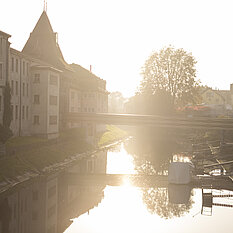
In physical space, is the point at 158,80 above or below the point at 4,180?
above

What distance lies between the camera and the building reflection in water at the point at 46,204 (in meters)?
31.0

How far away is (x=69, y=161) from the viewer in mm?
62125

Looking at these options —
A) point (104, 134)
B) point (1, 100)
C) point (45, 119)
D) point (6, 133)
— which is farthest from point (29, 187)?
point (104, 134)

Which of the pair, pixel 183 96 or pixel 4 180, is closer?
pixel 4 180

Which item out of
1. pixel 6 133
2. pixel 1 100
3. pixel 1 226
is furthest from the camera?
pixel 1 100

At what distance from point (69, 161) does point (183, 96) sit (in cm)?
5457

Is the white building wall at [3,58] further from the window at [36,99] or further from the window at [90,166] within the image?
the window at [90,166]

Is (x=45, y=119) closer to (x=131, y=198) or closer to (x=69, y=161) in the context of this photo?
(x=69, y=161)

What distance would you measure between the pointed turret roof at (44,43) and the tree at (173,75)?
1282 inches

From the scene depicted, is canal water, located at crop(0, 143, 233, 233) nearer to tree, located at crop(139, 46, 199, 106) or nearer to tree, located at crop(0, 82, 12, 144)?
tree, located at crop(0, 82, 12, 144)

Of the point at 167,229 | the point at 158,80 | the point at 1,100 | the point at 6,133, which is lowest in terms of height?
the point at 167,229

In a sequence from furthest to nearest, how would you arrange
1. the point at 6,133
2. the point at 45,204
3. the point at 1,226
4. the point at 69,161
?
the point at 69,161 < the point at 6,133 < the point at 45,204 < the point at 1,226

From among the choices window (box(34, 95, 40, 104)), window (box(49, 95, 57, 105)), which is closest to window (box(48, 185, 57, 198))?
window (box(34, 95, 40, 104))

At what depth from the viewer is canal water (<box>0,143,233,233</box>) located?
3084 cm
